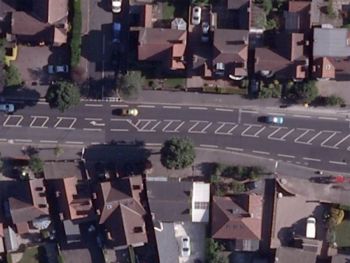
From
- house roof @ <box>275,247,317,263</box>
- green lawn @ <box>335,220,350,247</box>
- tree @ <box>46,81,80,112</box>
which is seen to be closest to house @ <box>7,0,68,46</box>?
tree @ <box>46,81,80,112</box>

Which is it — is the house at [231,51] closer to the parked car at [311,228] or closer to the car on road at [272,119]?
the car on road at [272,119]

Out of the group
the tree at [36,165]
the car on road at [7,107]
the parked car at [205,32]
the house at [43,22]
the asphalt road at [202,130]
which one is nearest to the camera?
the house at [43,22]

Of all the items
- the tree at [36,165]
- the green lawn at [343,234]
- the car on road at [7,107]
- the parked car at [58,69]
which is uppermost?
the parked car at [58,69]

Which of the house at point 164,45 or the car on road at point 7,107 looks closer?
the house at point 164,45

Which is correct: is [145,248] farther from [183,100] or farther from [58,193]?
[183,100]

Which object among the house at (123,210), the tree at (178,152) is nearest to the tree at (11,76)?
the house at (123,210)

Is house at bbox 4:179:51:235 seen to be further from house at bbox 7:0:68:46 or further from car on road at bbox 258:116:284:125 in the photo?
car on road at bbox 258:116:284:125

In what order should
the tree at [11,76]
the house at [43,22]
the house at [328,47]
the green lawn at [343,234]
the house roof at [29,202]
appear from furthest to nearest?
the green lawn at [343,234], the tree at [11,76], the house roof at [29,202], the house at [43,22], the house at [328,47]
